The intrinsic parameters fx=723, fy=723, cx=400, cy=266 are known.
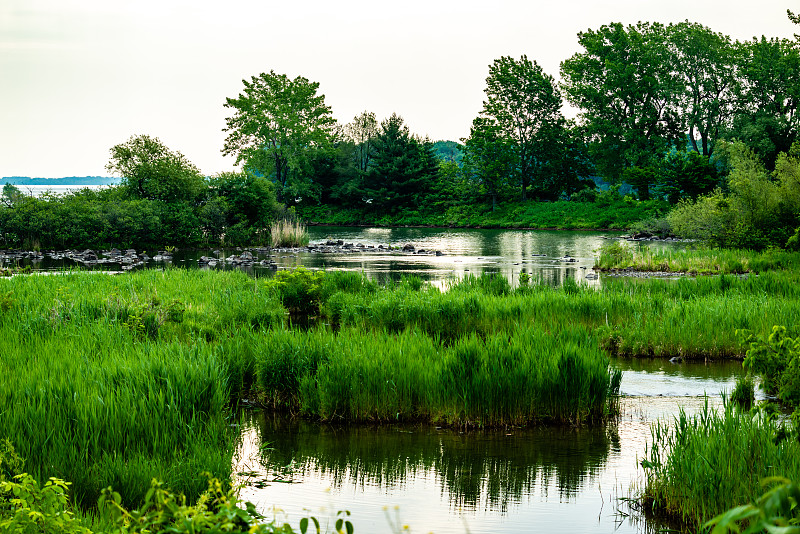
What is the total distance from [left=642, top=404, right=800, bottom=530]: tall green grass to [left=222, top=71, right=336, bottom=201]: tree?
7086 cm

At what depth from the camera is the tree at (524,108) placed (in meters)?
78.1

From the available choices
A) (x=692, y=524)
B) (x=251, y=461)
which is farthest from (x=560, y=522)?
(x=251, y=461)

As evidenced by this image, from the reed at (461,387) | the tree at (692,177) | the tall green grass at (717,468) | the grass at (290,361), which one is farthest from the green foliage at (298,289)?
the tree at (692,177)

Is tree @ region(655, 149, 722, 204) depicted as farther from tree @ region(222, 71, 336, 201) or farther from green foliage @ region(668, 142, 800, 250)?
tree @ region(222, 71, 336, 201)

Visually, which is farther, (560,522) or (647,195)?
(647,195)

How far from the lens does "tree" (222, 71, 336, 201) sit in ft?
251

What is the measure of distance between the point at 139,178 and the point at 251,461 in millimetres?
40011

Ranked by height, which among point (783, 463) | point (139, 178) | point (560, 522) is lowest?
point (560, 522)

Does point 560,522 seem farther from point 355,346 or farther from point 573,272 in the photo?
point 573,272

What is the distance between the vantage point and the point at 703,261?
89.0 feet

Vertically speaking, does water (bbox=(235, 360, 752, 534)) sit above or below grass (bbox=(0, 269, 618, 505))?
below

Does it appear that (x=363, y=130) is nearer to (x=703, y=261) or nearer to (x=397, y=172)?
(x=397, y=172)

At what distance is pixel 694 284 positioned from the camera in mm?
18266

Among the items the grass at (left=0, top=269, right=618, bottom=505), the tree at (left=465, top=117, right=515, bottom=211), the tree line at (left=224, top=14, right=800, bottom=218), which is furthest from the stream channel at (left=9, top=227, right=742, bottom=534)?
the tree at (left=465, top=117, right=515, bottom=211)
